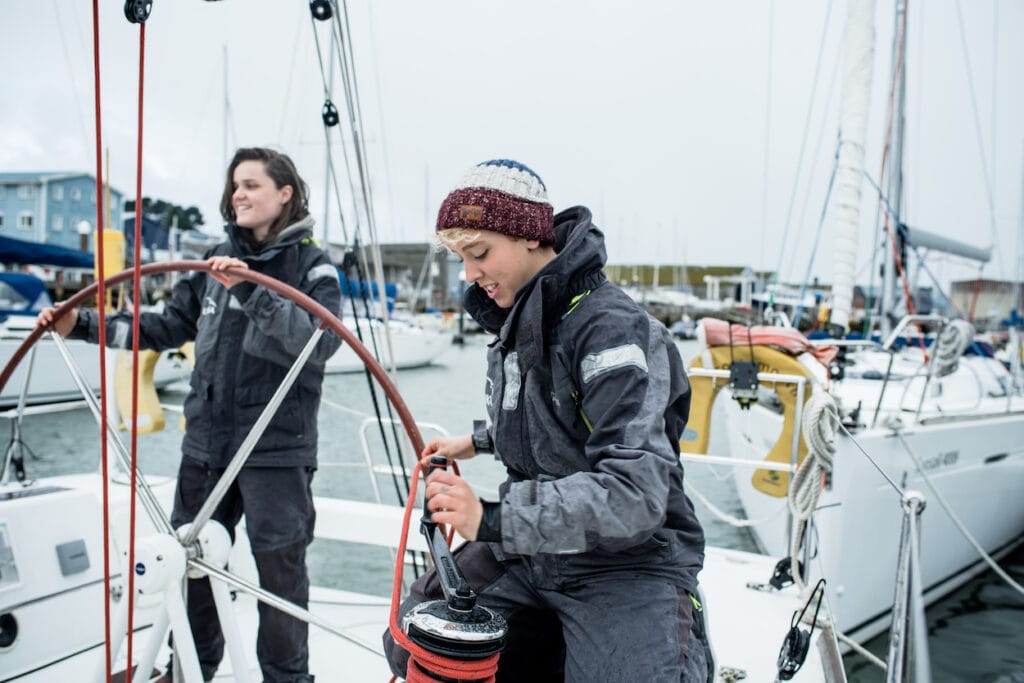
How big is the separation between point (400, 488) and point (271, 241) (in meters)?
6.25

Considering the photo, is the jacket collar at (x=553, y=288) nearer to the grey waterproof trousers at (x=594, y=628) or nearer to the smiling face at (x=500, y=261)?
the smiling face at (x=500, y=261)

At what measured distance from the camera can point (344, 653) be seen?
2.83m

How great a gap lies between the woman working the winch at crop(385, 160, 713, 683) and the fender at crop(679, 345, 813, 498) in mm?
2332

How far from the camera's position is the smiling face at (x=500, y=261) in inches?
56.1

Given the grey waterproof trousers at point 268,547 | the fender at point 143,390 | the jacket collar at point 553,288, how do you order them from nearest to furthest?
the jacket collar at point 553,288 → the grey waterproof trousers at point 268,547 → the fender at point 143,390

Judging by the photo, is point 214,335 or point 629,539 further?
point 214,335

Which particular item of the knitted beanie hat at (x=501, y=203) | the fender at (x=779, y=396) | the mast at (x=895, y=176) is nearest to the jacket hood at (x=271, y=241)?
the knitted beanie hat at (x=501, y=203)

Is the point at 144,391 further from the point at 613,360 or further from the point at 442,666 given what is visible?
the point at 613,360

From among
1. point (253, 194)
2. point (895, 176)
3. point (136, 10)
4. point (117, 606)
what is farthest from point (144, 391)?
point (895, 176)

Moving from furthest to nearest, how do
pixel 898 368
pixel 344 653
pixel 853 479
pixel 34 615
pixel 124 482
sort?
pixel 898 368 → pixel 853 479 → pixel 124 482 → pixel 344 653 → pixel 34 615

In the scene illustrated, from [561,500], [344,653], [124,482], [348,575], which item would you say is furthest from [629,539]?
[348,575]

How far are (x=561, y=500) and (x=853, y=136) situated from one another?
671 cm

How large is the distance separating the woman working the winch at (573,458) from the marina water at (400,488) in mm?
1325

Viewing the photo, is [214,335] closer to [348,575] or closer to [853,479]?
[853,479]
